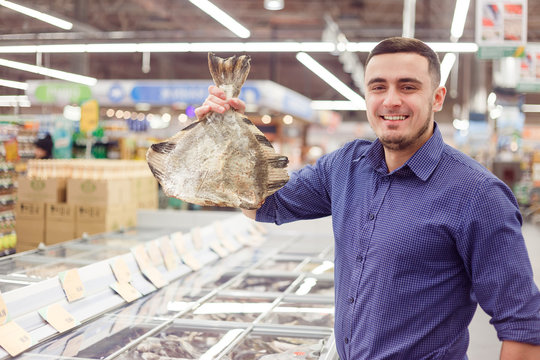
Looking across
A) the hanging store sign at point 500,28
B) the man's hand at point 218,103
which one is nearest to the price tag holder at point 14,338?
the man's hand at point 218,103

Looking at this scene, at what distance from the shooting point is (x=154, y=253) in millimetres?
3488

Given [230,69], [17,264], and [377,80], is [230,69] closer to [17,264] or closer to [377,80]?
[377,80]

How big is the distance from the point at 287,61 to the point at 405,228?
2753 cm

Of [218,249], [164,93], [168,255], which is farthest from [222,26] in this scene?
[168,255]

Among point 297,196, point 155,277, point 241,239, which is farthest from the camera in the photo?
point 241,239

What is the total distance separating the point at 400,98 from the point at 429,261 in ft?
1.58

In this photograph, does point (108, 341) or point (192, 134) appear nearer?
point (192, 134)

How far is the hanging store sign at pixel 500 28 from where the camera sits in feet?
21.6

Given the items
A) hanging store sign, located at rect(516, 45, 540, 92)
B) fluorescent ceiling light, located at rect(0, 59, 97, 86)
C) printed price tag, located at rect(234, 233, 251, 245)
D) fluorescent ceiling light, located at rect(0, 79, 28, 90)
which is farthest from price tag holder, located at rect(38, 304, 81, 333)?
fluorescent ceiling light, located at rect(0, 79, 28, 90)

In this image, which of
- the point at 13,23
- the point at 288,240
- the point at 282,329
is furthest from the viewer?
the point at 13,23

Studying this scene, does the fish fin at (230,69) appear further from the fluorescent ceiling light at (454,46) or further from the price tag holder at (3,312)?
the fluorescent ceiling light at (454,46)

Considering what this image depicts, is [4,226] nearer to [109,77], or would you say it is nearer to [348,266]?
[348,266]

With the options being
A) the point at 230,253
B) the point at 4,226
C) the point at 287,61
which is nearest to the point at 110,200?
the point at 4,226

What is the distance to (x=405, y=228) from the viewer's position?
1.65 metres
